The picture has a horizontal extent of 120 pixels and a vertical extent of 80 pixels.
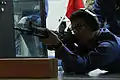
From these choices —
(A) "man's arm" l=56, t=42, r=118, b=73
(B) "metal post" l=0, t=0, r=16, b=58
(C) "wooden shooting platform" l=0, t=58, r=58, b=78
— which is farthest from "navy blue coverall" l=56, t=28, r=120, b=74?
(B) "metal post" l=0, t=0, r=16, b=58

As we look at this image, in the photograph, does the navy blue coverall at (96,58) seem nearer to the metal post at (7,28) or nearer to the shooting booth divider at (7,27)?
the shooting booth divider at (7,27)

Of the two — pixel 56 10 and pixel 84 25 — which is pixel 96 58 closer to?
pixel 84 25

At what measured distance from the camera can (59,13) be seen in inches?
149

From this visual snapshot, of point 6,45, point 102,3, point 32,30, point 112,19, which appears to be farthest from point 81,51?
point 6,45

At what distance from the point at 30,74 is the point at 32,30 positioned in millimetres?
352

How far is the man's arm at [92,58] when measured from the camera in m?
1.11

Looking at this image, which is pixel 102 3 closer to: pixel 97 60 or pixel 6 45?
pixel 97 60

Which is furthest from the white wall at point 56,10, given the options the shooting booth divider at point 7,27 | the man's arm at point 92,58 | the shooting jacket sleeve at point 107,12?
the man's arm at point 92,58

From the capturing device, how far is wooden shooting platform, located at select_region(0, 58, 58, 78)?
68cm

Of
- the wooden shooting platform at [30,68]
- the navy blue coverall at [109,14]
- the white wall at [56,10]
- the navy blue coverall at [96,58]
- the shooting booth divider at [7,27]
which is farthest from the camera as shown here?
the white wall at [56,10]

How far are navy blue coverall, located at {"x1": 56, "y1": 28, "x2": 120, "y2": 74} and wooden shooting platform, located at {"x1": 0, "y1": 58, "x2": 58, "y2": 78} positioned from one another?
395mm

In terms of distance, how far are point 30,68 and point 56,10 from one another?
10.4 ft

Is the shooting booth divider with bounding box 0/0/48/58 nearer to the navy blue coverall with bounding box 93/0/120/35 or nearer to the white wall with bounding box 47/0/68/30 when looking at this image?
the white wall with bounding box 47/0/68/30

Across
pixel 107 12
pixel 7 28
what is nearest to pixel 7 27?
pixel 7 28
